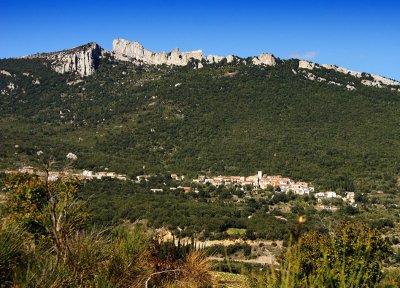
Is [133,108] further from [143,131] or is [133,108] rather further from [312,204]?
[312,204]

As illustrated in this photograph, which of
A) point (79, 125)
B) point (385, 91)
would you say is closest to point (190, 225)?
point (79, 125)

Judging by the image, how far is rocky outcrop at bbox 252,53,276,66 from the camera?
3511 inches

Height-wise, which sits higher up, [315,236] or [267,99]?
[267,99]

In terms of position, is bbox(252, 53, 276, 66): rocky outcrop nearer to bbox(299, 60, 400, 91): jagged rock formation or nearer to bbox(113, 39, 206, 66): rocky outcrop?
bbox(299, 60, 400, 91): jagged rock formation

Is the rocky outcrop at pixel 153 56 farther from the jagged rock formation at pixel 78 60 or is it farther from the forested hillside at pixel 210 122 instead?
the jagged rock formation at pixel 78 60

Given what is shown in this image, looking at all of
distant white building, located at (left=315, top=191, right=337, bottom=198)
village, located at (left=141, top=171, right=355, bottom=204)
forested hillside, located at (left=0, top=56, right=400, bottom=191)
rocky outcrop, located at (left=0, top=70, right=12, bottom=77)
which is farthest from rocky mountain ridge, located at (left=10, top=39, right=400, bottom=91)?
distant white building, located at (left=315, top=191, right=337, bottom=198)

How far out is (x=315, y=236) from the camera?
11.6 metres

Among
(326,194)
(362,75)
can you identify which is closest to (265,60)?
(362,75)

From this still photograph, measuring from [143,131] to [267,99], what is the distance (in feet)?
74.2

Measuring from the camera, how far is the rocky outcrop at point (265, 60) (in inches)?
3511

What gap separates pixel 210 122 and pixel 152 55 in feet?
134

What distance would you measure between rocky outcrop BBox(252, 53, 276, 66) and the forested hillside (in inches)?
79.2

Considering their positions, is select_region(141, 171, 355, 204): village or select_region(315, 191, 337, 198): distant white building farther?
select_region(141, 171, 355, 204): village

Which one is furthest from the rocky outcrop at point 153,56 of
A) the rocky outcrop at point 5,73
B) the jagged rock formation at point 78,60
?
the rocky outcrop at point 5,73
